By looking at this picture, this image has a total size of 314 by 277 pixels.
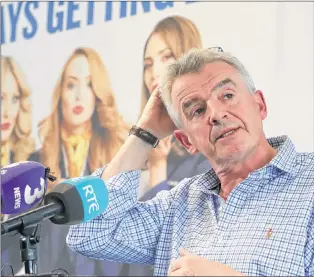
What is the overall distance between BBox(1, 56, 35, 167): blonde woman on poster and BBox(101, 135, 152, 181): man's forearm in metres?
0.75

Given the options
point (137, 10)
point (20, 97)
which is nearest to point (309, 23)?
point (137, 10)

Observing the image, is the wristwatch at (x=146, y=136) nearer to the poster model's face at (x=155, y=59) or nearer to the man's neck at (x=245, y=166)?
the man's neck at (x=245, y=166)

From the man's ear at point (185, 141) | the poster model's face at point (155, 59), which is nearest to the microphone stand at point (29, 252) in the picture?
the man's ear at point (185, 141)

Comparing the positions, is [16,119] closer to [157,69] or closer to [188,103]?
[157,69]

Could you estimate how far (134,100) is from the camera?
233 centimetres

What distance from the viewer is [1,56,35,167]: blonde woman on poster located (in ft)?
8.16

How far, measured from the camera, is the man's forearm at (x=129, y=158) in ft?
5.98

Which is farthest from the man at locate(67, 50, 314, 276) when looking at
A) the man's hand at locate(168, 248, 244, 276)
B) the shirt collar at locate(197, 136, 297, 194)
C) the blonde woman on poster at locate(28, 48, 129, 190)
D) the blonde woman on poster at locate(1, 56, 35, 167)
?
the blonde woman on poster at locate(1, 56, 35, 167)

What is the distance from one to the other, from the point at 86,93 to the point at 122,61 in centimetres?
20

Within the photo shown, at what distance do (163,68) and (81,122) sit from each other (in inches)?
16.4

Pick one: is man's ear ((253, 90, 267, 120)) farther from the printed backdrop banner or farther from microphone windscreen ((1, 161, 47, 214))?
microphone windscreen ((1, 161, 47, 214))

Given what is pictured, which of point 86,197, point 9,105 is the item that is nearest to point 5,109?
point 9,105

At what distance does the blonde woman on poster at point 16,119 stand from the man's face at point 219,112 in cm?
97

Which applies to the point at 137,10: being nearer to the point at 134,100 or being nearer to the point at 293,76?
the point at 134,100
